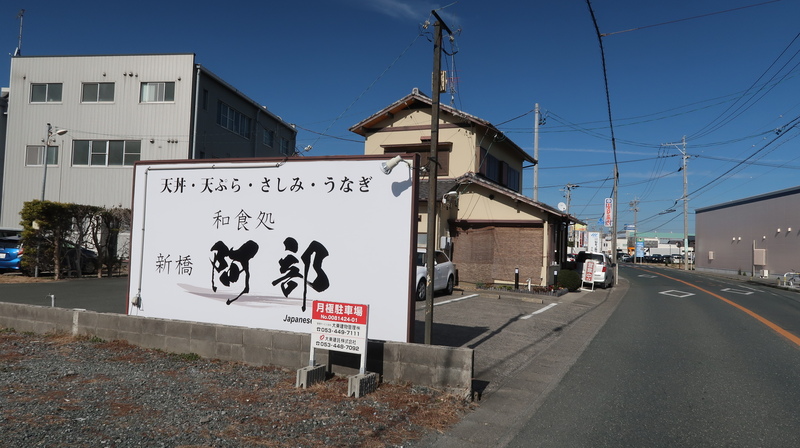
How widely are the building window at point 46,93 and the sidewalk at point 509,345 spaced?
82.7ft

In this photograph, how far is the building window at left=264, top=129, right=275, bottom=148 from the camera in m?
35.7

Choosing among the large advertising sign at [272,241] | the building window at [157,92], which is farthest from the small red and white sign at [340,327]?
the building window at [157,92]

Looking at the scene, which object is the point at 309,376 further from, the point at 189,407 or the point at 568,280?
the point at 568,280

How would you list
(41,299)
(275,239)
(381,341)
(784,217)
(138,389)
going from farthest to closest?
1. (784,217)
2. (41,299)
3. (275,239)
4. (381,341)
5. (138,389)

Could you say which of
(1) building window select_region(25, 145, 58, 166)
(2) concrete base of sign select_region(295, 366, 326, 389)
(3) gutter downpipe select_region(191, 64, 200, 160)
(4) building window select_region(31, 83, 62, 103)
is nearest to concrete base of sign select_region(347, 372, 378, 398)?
(2) concrete base of sign select_region(295, 366, 326, 389)

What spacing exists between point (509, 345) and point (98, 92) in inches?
1088

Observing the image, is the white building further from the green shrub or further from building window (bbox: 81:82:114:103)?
the green shrub

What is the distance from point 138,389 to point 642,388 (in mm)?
6111

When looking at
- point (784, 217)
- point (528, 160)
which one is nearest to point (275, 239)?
point (528, 160)

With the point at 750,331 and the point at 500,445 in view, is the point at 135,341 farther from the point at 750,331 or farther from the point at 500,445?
the point at 750,331

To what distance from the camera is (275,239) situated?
25.1 ft

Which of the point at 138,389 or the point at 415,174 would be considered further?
the point at 415,174

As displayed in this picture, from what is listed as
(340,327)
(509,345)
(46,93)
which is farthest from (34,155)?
(340,327)

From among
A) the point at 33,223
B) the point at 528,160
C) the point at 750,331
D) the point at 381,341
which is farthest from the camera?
the point at 528,160
